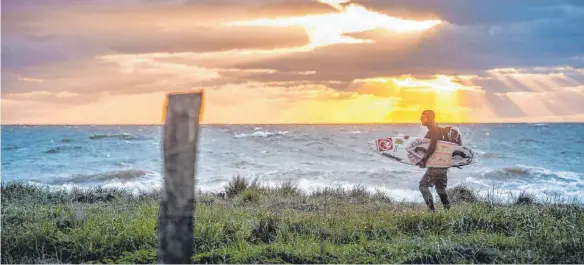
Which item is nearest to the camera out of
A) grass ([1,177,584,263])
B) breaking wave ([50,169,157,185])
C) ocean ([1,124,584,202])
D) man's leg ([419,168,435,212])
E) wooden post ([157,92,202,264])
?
wooden post ([157,92,202,264])

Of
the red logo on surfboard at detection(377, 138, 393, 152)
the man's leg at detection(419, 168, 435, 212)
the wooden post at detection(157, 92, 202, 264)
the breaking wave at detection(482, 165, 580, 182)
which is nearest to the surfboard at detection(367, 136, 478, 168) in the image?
the red logo on surfboard at detection(377, 138, 393, 152)

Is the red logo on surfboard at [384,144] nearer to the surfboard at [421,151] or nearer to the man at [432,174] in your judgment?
the surfboard at [421,151]

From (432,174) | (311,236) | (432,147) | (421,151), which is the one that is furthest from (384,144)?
(311,236)

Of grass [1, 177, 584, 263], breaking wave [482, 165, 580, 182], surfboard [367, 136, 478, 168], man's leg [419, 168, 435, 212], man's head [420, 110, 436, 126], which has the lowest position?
breaking wave [482, 165, 580, 182]

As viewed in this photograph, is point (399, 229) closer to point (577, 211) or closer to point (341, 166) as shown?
point (577, 211)

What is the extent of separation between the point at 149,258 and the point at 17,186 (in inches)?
327

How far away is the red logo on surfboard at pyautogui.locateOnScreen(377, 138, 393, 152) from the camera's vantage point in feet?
43.7

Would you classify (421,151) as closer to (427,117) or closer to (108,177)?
(427,117)

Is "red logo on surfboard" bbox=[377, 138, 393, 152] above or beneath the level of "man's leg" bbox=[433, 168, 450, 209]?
above

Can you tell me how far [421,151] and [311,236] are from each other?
15.4ft

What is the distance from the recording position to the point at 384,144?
1338cm

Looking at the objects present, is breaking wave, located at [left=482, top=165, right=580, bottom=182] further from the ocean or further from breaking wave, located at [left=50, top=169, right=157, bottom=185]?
breaking wave, located at [left=50, top=169, right=157, bottom=185]

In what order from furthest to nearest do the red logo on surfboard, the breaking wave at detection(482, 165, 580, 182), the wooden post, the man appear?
the breaking wave at detection(482, 165, 580, 182), the red logo on surfboard, the man, the wooden post

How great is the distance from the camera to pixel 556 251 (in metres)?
8.01
